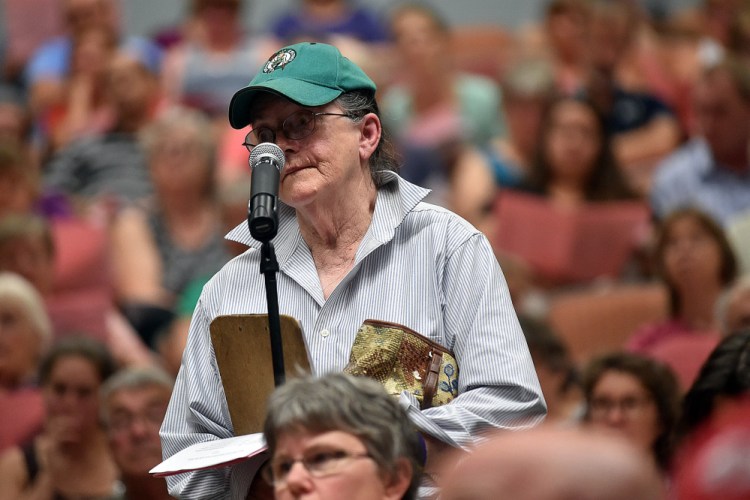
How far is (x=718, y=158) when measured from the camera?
7.37 metres

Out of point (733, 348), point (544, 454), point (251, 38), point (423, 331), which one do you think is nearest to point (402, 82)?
point (251, 38)

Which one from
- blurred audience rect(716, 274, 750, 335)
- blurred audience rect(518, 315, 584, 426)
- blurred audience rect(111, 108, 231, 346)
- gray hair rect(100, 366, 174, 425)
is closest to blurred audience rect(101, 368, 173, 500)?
gray hair rect(100, 366, 174, 425)

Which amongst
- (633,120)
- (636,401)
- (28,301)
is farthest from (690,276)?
(28,301)

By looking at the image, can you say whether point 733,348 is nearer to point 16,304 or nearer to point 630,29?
point 16,304

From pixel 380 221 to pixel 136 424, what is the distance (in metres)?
2.20

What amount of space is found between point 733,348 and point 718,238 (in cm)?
236

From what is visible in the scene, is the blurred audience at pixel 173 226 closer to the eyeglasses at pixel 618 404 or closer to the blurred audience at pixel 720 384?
the eyeglasses at pixel 618 404

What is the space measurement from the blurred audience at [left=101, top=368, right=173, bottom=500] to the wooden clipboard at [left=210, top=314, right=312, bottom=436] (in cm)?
201

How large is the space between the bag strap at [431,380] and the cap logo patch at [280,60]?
Answer: 0.75 meters

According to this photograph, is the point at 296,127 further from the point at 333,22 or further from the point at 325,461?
the point at 333,22

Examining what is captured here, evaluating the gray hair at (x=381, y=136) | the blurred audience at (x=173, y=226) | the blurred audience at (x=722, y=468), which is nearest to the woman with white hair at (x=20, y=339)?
the blurred audience at (x=173, y=226)

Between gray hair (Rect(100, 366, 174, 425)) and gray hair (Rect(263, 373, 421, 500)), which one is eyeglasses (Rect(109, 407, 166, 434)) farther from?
gray hair (Rect(263, 373, 421, 500))

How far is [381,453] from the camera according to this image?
279cm

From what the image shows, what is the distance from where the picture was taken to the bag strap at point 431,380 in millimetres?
3119
